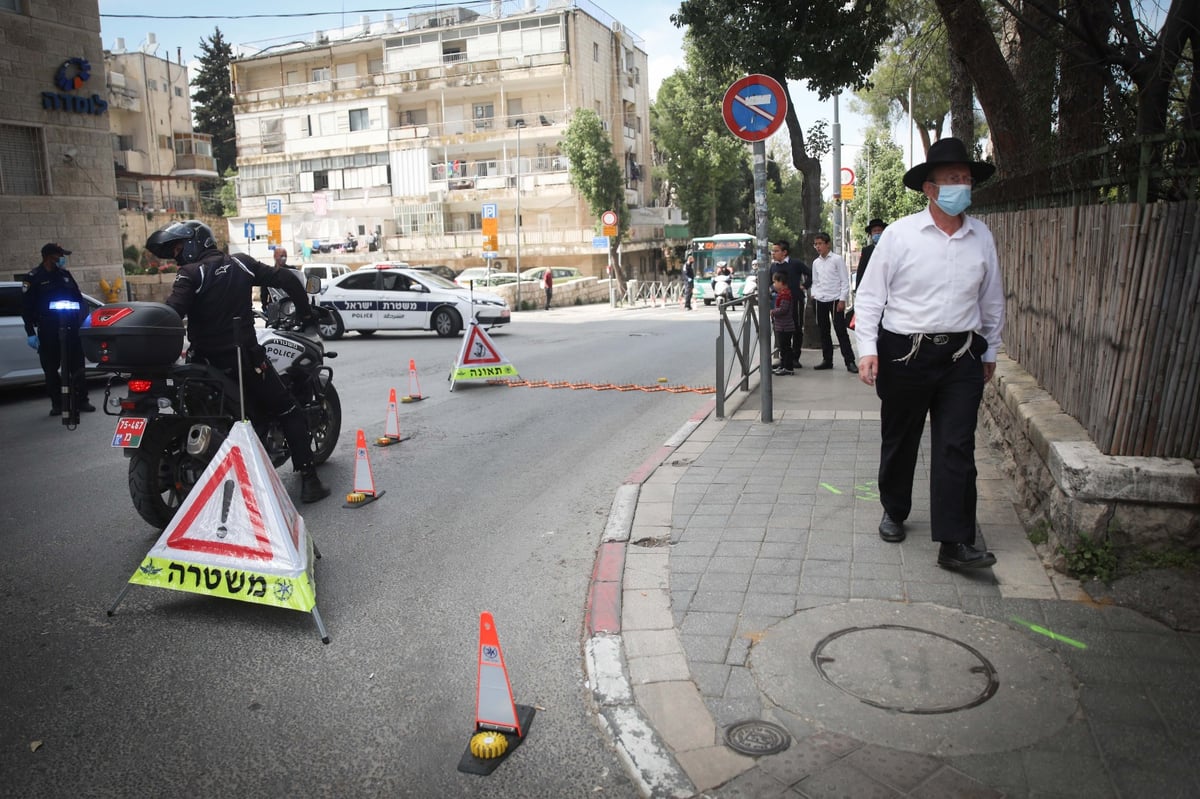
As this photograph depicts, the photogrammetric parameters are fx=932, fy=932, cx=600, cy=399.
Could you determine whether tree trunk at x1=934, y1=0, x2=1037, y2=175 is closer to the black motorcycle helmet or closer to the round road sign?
the round road sign

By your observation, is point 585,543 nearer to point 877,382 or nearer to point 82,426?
point 877,382

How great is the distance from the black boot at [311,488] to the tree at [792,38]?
9848 millimetres

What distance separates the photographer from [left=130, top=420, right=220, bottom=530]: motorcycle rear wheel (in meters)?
5.66

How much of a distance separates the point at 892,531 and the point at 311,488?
4064 millimetres

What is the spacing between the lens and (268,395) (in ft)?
20.9

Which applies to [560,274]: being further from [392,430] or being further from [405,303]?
[392,430]

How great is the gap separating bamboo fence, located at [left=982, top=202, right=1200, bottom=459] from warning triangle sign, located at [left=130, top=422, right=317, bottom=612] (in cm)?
402

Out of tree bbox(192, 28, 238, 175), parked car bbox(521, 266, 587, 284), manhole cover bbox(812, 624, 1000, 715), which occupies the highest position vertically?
tree bbox(192, 28, 238, 175)

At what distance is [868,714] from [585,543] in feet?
8.58

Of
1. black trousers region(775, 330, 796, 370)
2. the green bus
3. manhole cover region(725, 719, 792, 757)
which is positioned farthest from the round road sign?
the green bus

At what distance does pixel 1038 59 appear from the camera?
712 cm

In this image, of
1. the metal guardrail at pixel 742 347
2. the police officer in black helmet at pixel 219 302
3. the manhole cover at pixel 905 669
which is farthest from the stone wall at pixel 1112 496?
the metal guardrail at pixel 742 347

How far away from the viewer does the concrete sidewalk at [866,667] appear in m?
3.08

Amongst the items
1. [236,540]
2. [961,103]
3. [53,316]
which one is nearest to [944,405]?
[236,540]
